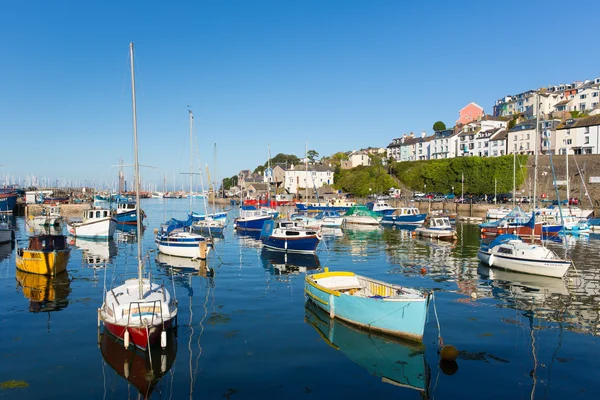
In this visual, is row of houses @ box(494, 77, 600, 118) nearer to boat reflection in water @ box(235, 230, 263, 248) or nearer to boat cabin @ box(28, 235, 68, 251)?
boat reflection in water @ box(235, 230, 263, 248)

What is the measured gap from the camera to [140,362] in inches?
634

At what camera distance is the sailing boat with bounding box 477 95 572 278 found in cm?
3056

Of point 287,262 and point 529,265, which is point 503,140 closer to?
point 529,265

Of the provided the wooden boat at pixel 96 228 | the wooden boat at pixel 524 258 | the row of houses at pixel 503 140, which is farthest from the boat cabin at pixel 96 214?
the row of houses at pixel 503 140

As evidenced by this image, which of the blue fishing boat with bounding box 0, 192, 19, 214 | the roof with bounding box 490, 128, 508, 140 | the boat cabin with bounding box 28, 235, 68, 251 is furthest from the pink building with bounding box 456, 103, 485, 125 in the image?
the boat cabin with bounding box 28, 235, 68, 251

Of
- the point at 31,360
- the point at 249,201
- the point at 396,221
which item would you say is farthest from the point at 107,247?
the point at 249,201

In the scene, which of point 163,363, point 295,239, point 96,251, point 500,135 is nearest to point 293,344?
point 163,363

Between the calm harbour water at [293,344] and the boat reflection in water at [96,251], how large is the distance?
18.6 feet

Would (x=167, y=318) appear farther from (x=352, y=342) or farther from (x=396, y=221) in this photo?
(x=396, y=221)

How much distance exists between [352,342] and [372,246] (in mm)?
31463

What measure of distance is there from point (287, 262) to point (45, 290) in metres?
17.6

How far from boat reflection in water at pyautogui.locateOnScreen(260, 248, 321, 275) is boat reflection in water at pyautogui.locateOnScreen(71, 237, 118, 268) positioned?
43.6ft

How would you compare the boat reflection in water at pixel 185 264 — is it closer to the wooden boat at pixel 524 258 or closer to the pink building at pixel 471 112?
the wooden boat at pixel 524 258

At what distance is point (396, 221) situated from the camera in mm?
76875
